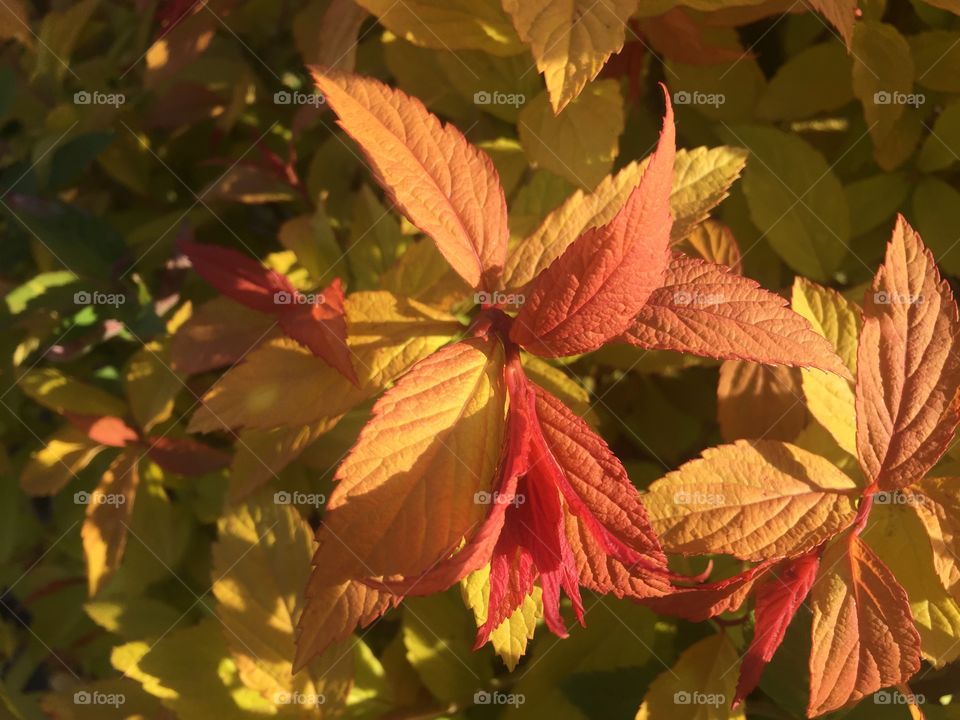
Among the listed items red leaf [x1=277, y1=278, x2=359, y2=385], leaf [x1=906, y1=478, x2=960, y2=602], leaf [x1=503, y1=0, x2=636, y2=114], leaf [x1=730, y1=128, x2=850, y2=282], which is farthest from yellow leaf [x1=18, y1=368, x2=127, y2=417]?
leaf [x1=906, y1=478, x2=960, y2=602]

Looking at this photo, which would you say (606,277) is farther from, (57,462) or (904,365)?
(57,462)

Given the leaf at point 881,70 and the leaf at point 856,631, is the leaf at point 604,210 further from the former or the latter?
the leaf at point 856,631

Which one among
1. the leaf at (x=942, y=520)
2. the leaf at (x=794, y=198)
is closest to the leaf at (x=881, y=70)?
the leaf at (x=794, y=198)

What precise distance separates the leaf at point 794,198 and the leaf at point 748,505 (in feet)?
1.09

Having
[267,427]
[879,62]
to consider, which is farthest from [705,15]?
[267,427]

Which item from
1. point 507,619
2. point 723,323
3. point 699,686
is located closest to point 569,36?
point 723,323

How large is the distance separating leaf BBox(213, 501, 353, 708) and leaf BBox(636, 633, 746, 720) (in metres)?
0.35

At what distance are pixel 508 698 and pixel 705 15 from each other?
84 cm

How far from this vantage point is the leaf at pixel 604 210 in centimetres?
83

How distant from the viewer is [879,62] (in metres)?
0.96

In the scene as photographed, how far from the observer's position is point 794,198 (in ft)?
3.36

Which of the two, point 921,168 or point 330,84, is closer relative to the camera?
point 330,84

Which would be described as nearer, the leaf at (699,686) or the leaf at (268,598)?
the leaf at (699,686)

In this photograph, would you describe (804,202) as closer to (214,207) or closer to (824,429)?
(824,429)
